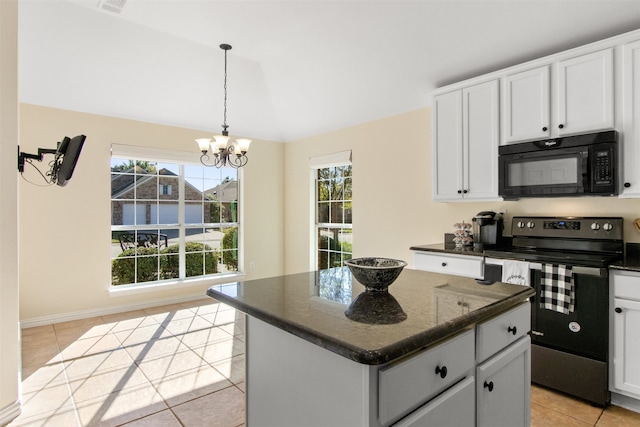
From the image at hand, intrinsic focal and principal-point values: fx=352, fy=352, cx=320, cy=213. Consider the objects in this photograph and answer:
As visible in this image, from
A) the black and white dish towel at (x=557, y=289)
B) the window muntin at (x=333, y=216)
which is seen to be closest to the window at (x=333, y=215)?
the window muntin at (x=333, y=216)

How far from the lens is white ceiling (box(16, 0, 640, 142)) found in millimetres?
2670

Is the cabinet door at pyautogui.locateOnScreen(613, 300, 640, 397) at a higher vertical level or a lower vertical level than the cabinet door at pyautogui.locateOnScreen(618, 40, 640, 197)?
lower

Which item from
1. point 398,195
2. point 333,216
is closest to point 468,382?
point 398,195

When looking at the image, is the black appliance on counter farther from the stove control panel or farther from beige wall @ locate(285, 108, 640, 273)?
beige wall @ locate(285, 108, 640, 273)

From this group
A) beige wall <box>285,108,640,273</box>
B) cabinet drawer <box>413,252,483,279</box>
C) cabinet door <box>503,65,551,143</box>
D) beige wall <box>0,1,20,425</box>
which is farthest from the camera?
beige wall <box>285,108,640,273</box>

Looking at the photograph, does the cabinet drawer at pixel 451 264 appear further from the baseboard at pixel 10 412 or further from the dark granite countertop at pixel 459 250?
the baseboard at pixel 10 412

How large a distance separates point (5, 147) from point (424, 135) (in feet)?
11.5

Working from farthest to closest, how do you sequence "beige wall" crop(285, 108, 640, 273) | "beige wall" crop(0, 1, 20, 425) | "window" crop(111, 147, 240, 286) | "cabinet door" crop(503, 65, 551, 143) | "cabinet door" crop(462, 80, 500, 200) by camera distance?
"window" crop(111, 147, 240, 286) < "beige wall" crop(285, 108, 640, 273) < "cabinet door" crop(462, 80, 500, 200) < "cabinet door" crop(503, 65, 551, 143) < "beige wall" crop(0, 1, 20, 425)

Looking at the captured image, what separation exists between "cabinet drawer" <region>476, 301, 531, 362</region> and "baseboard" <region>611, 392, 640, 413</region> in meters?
1.40

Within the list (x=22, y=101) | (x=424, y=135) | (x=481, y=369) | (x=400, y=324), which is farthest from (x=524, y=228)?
(x=22, y=101)

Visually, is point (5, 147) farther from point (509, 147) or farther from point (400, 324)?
point (509, 147)

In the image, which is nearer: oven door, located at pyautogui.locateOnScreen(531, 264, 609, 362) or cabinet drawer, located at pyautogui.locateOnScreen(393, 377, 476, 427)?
cabinet drawer, located at pyautogui.locateOnScreen(393, 377, 476, 427)

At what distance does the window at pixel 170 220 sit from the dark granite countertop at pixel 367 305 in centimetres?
357

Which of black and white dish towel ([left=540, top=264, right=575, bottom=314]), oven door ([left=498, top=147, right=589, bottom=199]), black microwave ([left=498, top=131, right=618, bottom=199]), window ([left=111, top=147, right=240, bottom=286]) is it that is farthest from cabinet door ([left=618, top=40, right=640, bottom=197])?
window ([left=111, top=147, right=240, bottom=286])
